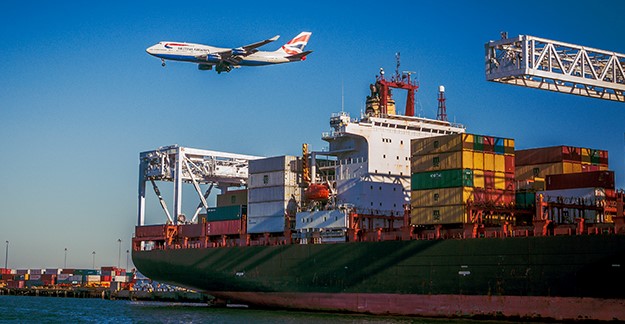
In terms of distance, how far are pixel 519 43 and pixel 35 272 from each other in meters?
115

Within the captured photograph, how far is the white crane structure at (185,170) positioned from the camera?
2311 inches

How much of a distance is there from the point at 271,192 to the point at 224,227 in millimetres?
5136

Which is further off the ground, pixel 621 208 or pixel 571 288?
pixel 621 208

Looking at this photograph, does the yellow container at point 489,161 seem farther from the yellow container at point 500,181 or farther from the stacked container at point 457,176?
the yellow container at point 500,181

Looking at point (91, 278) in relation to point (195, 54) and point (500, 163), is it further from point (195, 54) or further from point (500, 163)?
point (500, 163)

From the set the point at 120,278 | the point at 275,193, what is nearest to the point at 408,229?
the point at 275,193

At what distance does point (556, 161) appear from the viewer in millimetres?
43250

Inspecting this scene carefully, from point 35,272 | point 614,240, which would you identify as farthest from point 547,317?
point 35,272

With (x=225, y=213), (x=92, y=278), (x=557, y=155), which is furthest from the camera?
(x=92, y=278)

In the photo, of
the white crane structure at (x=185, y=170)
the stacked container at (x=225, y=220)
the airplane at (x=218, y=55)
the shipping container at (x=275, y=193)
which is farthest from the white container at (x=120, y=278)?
the airplane at (x=218, y=55)

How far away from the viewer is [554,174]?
42.3m

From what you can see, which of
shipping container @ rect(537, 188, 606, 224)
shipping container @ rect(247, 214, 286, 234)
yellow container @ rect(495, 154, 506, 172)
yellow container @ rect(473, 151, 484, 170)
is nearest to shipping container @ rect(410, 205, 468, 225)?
yellow container @ rect(473, 151, 484, 170)

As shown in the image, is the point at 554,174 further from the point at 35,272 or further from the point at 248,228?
the point at 35,272

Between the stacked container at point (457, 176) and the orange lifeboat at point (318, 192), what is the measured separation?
7349mm
